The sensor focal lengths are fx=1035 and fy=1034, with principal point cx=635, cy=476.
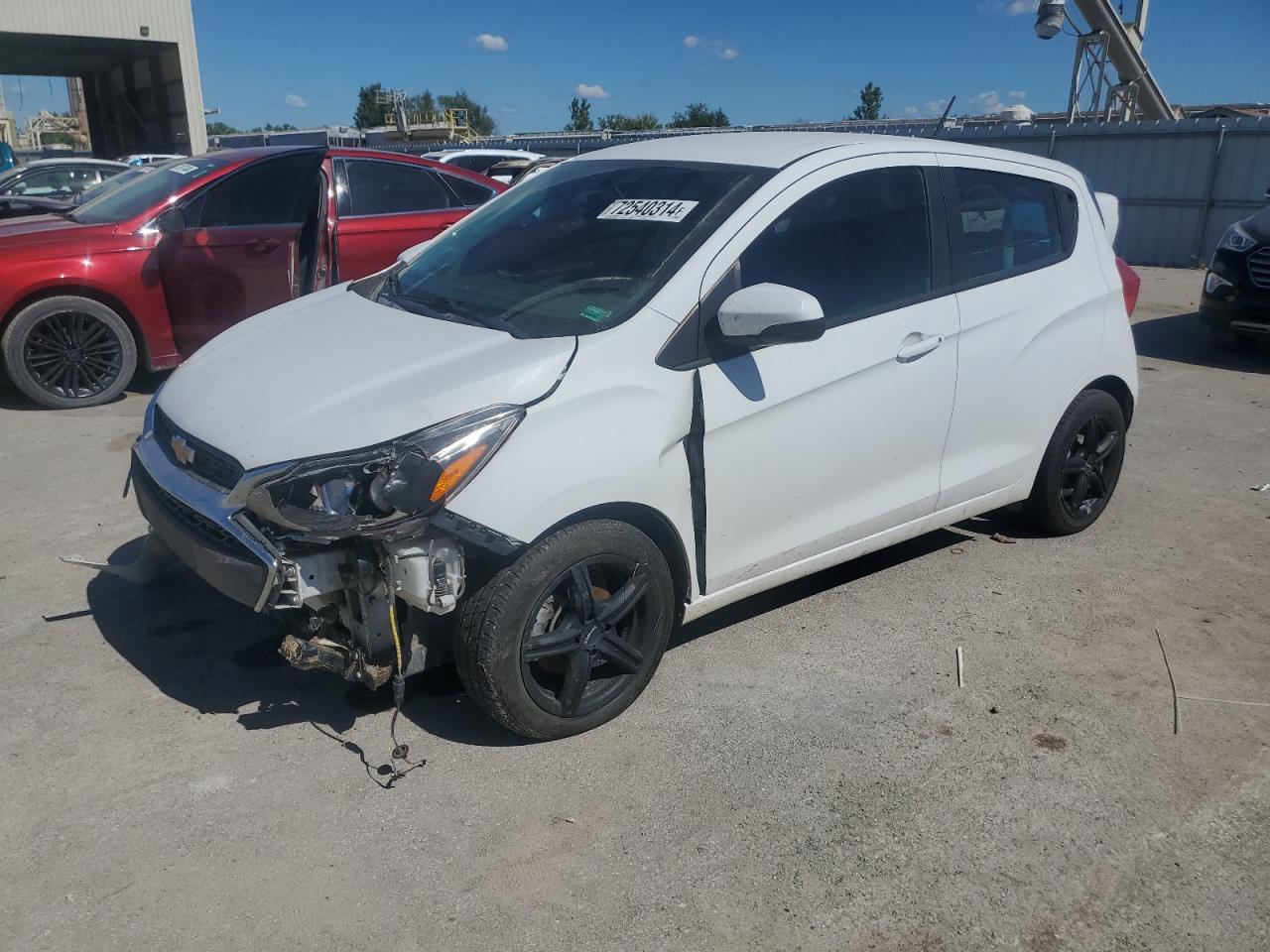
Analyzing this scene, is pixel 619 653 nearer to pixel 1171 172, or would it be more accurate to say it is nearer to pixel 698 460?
pixel 698 460

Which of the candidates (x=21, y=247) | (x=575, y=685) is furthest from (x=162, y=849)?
(x=21, y=247)

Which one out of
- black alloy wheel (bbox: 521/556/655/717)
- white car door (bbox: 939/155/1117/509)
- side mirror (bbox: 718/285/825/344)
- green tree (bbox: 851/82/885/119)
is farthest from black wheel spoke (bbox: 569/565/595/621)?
green tree (bbox: 851/82/885/119)

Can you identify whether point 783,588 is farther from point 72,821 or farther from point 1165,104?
point 1165,104

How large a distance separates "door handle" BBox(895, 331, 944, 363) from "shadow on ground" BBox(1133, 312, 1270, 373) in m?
6.29

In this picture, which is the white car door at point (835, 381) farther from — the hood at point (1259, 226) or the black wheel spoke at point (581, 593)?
the hood at point (1259, 226)

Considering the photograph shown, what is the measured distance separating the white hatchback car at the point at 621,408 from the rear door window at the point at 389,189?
3248 mm

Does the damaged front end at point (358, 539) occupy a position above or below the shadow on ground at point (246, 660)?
above

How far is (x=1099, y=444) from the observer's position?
4957 millimetres

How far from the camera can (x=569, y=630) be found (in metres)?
3.16

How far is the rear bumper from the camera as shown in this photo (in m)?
2.86

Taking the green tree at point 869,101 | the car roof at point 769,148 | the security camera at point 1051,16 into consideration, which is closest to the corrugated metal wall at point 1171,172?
the security camera at point 1051,16

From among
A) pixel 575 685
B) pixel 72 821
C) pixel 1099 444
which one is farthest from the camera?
pixel 1099 444

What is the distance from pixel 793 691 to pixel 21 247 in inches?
229

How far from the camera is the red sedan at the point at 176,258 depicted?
6730 mm
